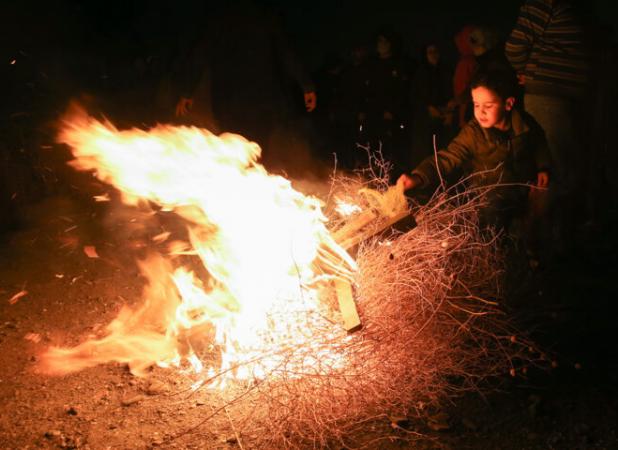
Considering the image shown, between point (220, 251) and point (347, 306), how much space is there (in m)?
1.07

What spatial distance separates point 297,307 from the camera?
3.54 m

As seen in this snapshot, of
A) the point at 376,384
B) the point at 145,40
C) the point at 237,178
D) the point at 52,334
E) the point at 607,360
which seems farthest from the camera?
the point at 145,40

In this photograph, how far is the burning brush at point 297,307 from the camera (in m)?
3.06

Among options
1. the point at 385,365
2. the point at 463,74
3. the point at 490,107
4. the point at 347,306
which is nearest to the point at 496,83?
the point at 490,107

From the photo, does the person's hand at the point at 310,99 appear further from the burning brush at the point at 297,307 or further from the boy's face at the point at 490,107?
the burning brush at the point at 297,307

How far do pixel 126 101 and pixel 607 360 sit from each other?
965 cm

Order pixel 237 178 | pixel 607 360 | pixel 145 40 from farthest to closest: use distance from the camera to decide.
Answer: pixel 145 40 → pixel 237 178 → pixel 607 360

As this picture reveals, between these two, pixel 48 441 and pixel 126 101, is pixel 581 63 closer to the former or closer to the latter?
pixel 48 441

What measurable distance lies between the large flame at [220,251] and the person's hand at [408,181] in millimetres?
793

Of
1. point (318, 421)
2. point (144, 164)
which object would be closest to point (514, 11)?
point (144, 164)

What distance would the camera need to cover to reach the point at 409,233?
352 centimetres

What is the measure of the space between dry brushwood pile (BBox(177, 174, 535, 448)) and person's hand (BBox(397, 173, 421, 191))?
818 mm

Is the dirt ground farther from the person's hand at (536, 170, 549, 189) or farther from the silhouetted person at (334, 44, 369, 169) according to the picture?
the silhouetted person at (334, 44, 369, 169)

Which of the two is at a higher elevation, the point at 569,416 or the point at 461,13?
the point at 461,13
